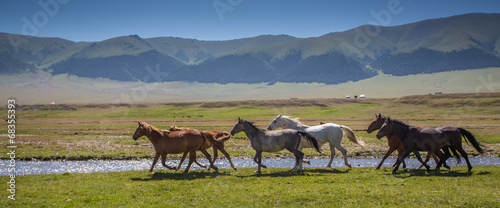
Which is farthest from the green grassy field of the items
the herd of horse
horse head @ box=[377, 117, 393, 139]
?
horse head @ box=[377, 117, 393, 139]

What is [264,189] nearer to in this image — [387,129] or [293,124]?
[387,129]

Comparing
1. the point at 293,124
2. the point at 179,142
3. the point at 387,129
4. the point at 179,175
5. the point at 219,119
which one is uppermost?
the point at 387,129

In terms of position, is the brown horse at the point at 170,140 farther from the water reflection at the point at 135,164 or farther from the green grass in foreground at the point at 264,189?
the water reflection at the point at 135,164

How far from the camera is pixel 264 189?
1227cm

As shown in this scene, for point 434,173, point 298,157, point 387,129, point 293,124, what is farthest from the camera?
point 293,124

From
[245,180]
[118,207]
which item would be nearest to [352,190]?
[245,180]

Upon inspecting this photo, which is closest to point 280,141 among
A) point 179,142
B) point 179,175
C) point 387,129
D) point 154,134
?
point 179,142

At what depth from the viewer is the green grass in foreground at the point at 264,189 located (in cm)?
1062

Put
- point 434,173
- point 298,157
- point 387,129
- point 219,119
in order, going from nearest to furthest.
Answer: point 434,173 < point 298,157 < point 387,129 < point 219,119

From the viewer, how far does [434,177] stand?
46.5 feet

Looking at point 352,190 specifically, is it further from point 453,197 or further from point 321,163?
point 321,163

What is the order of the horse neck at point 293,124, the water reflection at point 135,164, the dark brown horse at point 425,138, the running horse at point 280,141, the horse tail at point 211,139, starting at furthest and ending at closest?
1. the water reflection at point 135,164
2. the horse neck at point 293,124
3. the horse tail at point 211,139
4. the running horse at point 280,141
5. the dark brown horse at point 425,138

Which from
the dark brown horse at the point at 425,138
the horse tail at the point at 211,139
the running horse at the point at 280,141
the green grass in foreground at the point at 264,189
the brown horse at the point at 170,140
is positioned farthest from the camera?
the horse tail at the point at 211,139

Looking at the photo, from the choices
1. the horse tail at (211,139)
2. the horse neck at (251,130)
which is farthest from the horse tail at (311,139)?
the horse tail at (211,139)
